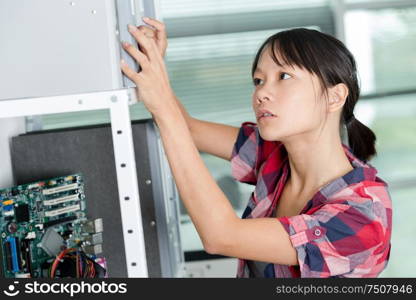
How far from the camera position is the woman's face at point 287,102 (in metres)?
1.19

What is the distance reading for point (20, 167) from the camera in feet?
4.47

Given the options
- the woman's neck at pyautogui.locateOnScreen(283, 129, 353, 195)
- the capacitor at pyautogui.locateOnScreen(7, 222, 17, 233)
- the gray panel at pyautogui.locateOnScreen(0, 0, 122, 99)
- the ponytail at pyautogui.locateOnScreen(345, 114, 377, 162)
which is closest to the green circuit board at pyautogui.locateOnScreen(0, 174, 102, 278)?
the capacitor at pyautogui.locateOnScreen(7, 222, 17, 233)

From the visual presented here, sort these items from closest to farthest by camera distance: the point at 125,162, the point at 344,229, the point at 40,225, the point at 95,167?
the point at 125,162
the point at 344,229
the point at 40,225
the point at 95,167

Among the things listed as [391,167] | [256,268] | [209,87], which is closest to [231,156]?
[256,268]

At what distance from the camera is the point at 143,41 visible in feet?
3.40

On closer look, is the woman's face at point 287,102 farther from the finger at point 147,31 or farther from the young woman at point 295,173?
the finger at point 147,31

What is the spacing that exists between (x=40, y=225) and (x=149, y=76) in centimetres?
42

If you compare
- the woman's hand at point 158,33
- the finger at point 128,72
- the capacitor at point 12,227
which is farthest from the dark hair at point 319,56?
the capacitor at point 12,227

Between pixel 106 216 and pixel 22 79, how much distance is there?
0.45 meters

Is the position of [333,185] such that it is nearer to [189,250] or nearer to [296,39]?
[296,39]

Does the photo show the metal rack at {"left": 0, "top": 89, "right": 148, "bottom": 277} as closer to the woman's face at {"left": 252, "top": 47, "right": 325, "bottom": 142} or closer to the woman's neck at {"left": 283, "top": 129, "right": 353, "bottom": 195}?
the woman's face at {"left": 252, "top": 47, "right": 325, "bottom": 142}

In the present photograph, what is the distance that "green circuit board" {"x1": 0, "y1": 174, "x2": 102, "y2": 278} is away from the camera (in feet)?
3.91

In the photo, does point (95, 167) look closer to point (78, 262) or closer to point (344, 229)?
point (78, 262)


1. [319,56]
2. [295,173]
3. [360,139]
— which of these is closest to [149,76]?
[319,56]
